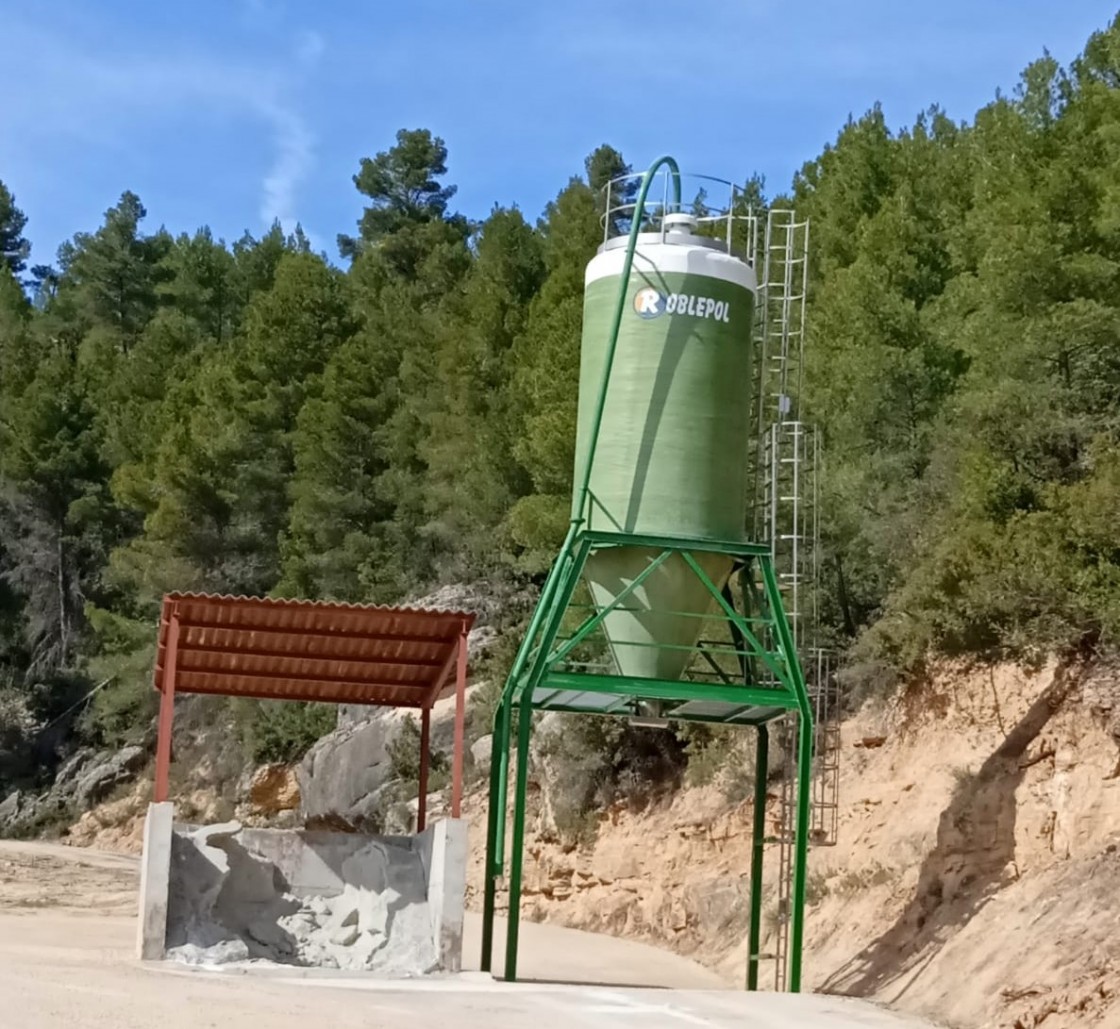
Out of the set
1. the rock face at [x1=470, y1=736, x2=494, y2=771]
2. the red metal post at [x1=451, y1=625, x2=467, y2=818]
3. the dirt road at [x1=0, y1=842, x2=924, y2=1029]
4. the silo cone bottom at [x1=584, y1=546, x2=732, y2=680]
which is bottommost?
the dirt road at [x1=0, y1=842, x2=924, y2=1029]

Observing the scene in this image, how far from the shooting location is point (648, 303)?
20875 millimetres

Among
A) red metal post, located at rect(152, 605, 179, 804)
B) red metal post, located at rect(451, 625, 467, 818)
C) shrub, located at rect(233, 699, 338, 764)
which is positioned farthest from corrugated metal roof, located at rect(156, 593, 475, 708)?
shrub, located at rect(233, 699, 338, 764)

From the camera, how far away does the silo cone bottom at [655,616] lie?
20.4 metres

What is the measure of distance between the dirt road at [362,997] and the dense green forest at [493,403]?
6700 millimetres

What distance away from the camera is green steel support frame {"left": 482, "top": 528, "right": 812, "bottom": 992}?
19844mm

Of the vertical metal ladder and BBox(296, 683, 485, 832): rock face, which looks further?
BBox(296, 683, 485, 832): rock face

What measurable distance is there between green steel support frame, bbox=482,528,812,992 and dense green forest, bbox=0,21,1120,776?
457 cm

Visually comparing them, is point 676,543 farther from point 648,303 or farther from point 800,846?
point 800,846

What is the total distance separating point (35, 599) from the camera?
62656 mm

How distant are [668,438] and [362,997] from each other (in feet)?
24.8

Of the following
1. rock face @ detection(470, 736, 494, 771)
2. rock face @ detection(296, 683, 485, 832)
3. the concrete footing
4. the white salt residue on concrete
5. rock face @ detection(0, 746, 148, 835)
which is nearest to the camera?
the concrete footing

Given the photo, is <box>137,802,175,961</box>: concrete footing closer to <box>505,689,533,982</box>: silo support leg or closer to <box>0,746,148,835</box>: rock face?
<box>505,689,533,982</box>: silo support leg

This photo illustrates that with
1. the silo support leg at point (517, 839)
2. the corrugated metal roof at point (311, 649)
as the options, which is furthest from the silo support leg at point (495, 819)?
the corrugated metal roof at point (311, 649)

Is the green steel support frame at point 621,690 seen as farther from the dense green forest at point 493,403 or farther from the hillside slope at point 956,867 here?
the dense green forest at point 493,403
